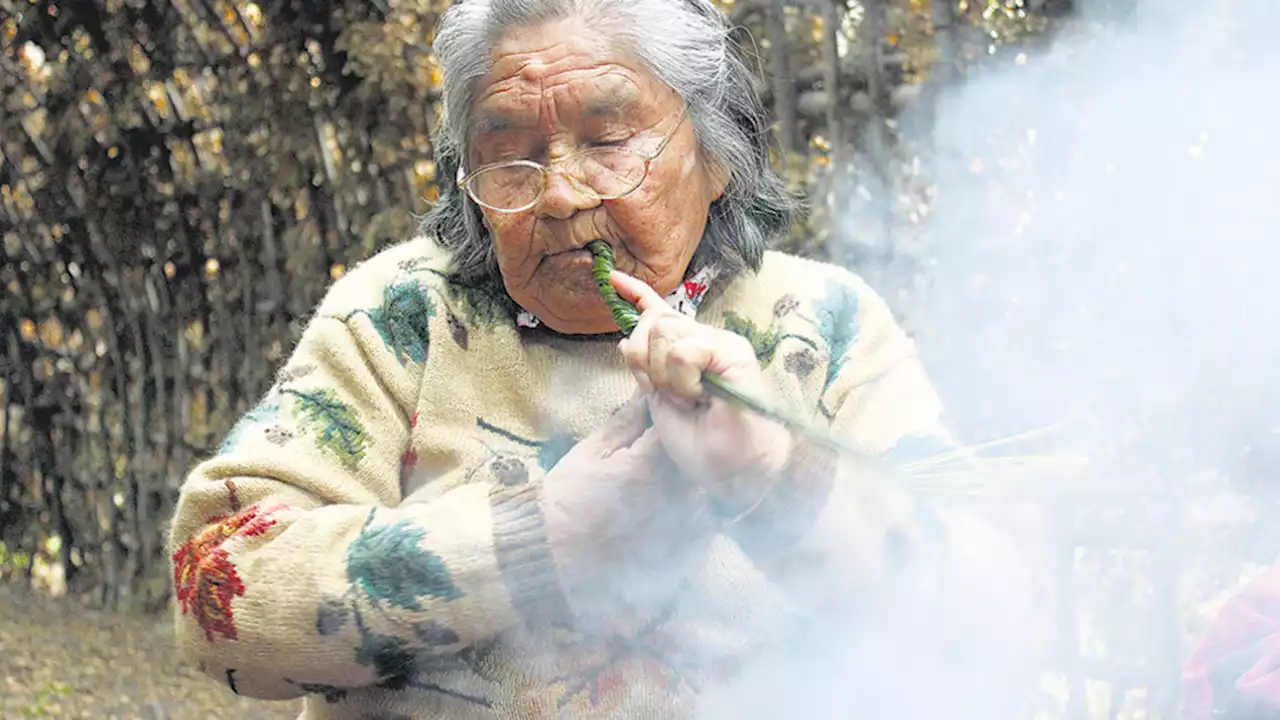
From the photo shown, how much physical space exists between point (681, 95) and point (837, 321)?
37 cm

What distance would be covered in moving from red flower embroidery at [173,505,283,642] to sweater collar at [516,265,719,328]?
0.39 m

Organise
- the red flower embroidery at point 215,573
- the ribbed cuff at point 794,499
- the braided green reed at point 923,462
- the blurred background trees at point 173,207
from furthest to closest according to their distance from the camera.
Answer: the blurred background trees at point 173,207 → the red flower embroidery at point 215,573 → the ribbed cuff at point 794,499 → the braided green reed at point 923,462

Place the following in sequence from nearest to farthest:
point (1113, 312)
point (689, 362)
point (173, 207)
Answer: point (689, 362) → point (1113, 312) → point (173, 207)

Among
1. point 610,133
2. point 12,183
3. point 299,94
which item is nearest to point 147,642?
point 12,183

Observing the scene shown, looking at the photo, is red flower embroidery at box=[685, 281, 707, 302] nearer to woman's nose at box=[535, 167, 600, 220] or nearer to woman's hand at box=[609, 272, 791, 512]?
woman's nose at box=[535, 167, 600, 220]

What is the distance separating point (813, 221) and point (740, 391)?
164 cm

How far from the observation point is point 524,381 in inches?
69.4

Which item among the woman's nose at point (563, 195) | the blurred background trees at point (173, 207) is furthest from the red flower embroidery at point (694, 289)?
the blurred background trees at point (173, 207)

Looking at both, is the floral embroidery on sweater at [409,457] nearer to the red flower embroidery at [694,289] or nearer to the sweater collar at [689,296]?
the sweater collar at [689,296]

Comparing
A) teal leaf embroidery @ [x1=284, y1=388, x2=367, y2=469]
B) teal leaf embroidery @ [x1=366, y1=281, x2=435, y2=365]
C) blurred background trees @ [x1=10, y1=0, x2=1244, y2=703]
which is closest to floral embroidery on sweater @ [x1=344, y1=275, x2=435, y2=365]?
teal leaf embroidery @ [x1=366, y1=281, x2=435, y2=365]

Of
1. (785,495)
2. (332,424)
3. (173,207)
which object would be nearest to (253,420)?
(332,424)

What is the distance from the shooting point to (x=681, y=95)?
169cm

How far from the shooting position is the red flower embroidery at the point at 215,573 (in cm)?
156

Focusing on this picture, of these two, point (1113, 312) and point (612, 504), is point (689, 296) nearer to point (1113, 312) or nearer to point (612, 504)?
point (612, 504)
